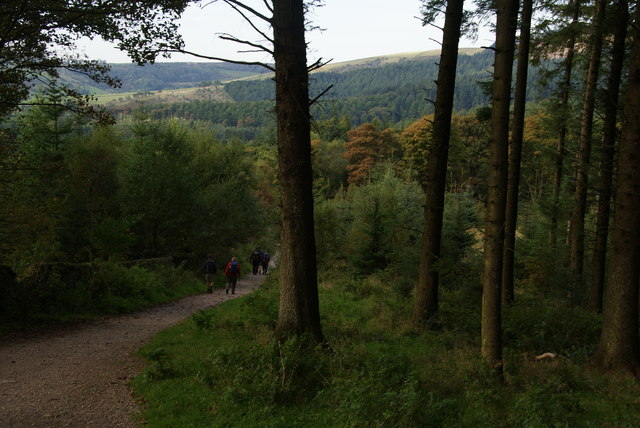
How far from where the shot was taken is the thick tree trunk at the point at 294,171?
6902 mm

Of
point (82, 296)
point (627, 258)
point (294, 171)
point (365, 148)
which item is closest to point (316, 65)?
point (294, 171)

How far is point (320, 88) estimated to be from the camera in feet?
23.4

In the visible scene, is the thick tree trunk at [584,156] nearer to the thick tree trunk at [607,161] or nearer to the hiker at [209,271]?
the thick tree trunk at [607,161]

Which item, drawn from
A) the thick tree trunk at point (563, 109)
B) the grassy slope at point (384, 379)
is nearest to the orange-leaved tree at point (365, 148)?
the thick tree trunk at point (563, 109)

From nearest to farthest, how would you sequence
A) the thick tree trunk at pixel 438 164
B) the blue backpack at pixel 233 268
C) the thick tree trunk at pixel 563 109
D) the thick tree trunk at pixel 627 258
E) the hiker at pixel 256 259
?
1. the thick tree trunk at pixel 627 258
2. the thick tree trunk at pixel 438 164
3. the thick tree trunk at pixel 563 109
4. the blue backpack at pixel 233 268
5. the hiker at pixel 256 259

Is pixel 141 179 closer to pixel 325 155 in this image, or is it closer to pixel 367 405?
pixel 367 405

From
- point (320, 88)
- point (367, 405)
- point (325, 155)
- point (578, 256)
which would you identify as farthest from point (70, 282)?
point (325, 155)

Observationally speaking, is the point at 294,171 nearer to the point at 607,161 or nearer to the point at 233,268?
the point at 607,161

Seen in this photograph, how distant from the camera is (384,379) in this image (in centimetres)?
532

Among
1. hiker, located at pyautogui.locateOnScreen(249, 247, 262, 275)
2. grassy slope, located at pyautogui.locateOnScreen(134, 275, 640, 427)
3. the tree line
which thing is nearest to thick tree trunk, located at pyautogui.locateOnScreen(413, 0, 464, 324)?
the tree line

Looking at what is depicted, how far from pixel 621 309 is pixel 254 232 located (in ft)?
109

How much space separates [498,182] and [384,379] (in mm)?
3005

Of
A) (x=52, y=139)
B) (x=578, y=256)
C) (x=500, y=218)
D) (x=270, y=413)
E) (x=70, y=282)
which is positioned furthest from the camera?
(x=52, y=139)

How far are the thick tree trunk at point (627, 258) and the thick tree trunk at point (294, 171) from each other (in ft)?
14.7
